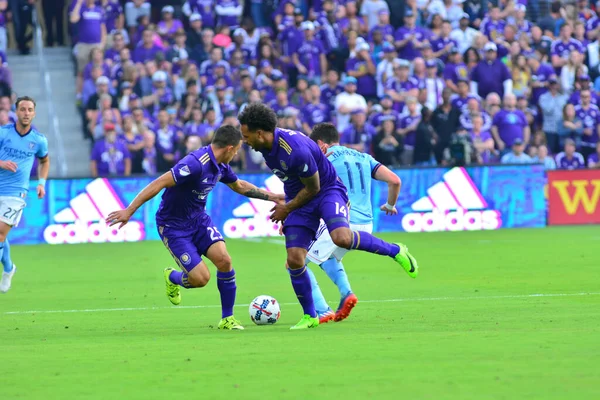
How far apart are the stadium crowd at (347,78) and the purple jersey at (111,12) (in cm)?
3

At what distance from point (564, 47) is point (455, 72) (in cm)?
314

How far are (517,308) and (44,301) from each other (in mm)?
5424

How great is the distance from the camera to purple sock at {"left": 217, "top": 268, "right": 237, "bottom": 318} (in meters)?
10.1

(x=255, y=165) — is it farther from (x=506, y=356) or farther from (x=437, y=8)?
(x=506, y=356)

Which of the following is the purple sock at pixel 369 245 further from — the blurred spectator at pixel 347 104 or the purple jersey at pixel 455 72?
the purple jersey at pixel 455 72

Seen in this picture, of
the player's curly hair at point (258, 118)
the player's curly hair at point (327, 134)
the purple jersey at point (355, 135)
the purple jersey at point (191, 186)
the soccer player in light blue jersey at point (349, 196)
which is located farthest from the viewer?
the purple jersey at point (355, 135)

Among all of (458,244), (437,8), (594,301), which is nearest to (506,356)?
(594,301)

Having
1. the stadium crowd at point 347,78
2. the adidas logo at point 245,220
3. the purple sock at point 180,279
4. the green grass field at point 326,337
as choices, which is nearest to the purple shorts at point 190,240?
the purple sock at point 180,279

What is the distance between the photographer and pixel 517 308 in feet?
35.8

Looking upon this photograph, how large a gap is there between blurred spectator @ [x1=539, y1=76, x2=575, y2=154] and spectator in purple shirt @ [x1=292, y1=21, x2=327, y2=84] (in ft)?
17.5

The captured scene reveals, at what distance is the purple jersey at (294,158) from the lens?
958 cm

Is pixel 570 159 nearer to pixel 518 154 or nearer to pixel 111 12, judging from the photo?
pixel 518 154

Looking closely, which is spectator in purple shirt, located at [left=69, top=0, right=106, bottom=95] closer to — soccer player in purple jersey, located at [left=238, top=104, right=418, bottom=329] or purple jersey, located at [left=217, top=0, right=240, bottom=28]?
purple jersey, located at [left=217, top=0, right=240, bottom=28]

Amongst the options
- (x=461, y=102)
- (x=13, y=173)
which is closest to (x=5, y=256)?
(x=13, y=173)
